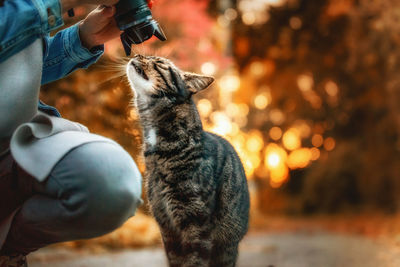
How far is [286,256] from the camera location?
167 inches

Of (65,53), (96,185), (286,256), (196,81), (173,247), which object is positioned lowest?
(286,256)

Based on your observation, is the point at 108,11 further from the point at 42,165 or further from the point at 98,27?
the point at 42,165

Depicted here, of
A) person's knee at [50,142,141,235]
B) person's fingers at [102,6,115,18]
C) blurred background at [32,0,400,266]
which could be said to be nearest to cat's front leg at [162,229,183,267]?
person's knee at [50,142,141,235]

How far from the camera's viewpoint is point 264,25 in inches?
347

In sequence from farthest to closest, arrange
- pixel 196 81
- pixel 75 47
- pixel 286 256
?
pixel 286 256, pixel 196 81, pixel 75 47

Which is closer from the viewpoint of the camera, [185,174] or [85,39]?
[85,39]

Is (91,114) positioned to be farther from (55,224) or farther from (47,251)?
(55,224)

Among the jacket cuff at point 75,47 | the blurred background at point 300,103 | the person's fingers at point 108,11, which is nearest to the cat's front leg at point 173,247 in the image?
the jacket cuff at point 75,47

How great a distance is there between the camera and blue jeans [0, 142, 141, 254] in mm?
1211

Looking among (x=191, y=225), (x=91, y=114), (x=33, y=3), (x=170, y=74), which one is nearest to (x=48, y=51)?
(x=33, y=3)

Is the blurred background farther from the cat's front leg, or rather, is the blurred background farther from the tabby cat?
the cat's front leg

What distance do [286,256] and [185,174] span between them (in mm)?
2692

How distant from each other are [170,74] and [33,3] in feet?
2.98

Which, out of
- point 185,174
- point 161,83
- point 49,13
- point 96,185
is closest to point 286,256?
point 185,174
